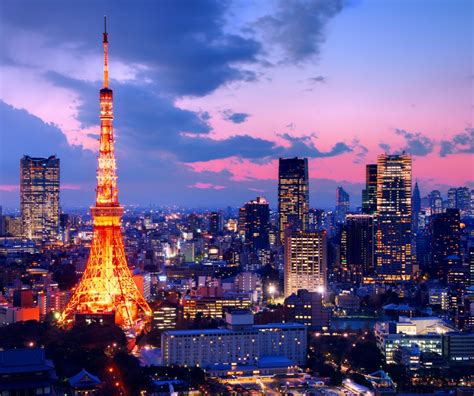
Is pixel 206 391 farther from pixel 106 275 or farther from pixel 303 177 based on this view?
pixel 303 177

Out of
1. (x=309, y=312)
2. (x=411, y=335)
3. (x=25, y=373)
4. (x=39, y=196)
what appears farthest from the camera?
(x=39, y=196)

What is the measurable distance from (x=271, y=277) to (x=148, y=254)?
6.91 metres

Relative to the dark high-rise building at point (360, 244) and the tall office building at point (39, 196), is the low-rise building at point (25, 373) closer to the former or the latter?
the dark high-rise building at point (360, 244)

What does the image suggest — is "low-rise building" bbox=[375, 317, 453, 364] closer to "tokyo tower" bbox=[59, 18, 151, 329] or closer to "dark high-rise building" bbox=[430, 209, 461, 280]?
"tokyo tower" bbox=[59, 18, 151, 329]

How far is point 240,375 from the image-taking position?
14.5 metres

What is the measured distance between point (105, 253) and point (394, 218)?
2382 centimetres

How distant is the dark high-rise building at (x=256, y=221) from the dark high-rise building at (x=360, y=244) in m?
7.02

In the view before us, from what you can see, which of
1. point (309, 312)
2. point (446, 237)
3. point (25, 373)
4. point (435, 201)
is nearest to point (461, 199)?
point (435, 201)

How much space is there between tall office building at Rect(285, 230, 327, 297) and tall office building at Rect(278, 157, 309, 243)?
13835mm

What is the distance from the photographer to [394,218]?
39906mm

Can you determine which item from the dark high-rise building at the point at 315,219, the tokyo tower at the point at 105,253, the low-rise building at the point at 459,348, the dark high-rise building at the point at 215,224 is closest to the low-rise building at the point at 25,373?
the tokyo tower at the point at 105,253

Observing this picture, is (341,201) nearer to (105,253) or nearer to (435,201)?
(435,201)

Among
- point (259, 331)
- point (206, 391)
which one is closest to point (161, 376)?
point (206, 391)

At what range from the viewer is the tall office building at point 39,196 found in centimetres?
4669
